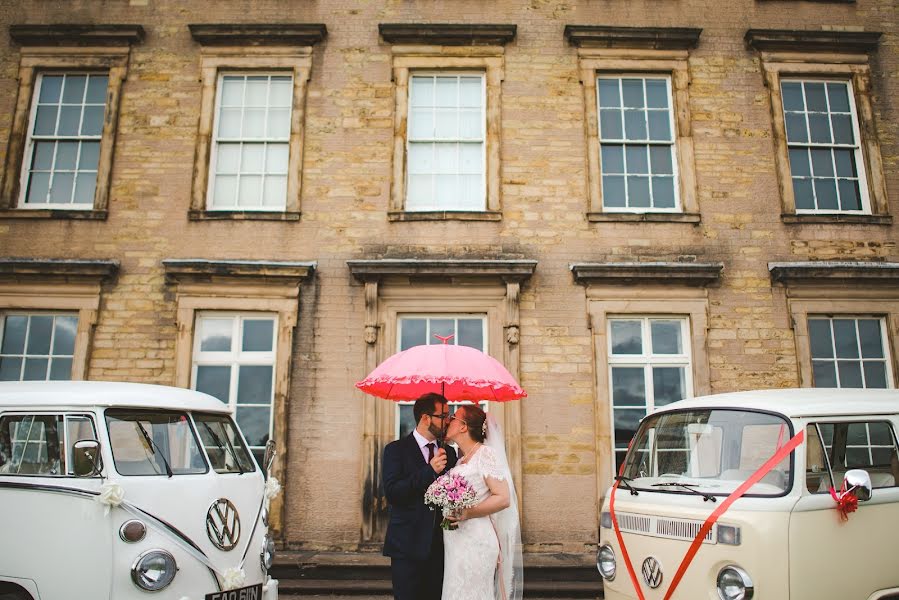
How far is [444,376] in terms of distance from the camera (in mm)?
4438

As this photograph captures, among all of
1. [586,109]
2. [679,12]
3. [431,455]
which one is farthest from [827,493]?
[679,12]

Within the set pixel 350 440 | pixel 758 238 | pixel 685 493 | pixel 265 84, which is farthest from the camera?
pixel 265 84

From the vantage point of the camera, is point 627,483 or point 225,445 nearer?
point 627,483

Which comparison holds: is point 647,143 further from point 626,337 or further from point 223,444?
point 223,444

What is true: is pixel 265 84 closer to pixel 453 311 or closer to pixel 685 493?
pixel 453 311

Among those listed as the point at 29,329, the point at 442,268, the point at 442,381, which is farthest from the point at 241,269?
the point at 442,381

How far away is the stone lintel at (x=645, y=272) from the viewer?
27.0 feet

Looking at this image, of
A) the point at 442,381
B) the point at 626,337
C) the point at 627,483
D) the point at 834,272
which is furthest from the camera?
the point at 626,337

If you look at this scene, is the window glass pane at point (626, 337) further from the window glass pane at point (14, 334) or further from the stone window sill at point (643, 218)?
the window glass pane at point (14, 334)

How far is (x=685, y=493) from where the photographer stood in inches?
157

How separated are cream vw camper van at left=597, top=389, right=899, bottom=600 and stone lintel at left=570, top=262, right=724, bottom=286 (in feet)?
12.8

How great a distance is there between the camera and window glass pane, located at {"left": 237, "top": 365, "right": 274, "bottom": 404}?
8211 mm

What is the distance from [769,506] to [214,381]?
6972mm

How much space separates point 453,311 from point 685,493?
4751 mm
